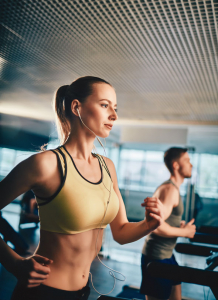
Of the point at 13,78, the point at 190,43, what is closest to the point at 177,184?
the point at 190,43

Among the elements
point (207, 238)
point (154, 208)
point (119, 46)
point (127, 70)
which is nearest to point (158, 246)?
point (207, 238)

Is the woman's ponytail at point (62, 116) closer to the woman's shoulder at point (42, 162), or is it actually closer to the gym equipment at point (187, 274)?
the woman's shoulder at point (42, 162)

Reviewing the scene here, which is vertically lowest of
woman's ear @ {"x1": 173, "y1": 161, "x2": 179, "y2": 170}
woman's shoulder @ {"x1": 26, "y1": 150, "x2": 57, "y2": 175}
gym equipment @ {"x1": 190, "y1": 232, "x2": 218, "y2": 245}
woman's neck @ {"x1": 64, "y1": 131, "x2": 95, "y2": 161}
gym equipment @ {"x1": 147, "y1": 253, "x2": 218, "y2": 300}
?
gym equipment @ {"x1": 147, "y1": 253, "x2": 218, "y2": 300}

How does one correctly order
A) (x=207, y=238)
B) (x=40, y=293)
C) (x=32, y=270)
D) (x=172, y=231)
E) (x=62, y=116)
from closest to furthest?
→ (x=32, y=270) → (x=40, y=293) → (x=62, y=116) → (x=172, y=231) → (x=207, y=238)

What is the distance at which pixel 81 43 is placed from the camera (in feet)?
8.05

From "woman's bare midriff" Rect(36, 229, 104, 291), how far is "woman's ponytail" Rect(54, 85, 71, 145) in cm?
42

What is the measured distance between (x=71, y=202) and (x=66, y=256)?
0.20 meters

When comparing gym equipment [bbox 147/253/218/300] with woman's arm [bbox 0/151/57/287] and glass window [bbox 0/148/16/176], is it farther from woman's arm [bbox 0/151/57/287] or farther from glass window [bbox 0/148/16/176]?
glass window [bbox 0/148/16/176]

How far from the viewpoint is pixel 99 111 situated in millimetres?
1032

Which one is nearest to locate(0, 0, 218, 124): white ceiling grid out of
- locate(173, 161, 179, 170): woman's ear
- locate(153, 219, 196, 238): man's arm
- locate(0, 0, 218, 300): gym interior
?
locate(0, 0, 218, 300): gym interior

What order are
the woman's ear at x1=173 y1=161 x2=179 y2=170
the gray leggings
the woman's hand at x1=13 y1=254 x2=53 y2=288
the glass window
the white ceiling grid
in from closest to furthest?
1. the woman's hand at x1=13 y1=254 x2=53 y2=288
2. the gray leggings
3. the white ceiling grid
4. the woman's ear at x1=173 y1=161 x2=179 y2=170
5. the glass window

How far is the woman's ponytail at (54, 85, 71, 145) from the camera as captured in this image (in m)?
1.16

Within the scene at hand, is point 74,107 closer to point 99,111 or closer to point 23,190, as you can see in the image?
point 99,111

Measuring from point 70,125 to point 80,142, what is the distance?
3.7 inches
